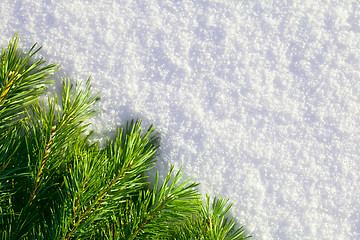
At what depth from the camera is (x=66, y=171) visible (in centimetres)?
63

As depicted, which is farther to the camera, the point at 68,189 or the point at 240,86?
the point at 240,86

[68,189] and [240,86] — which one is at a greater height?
[240,86]

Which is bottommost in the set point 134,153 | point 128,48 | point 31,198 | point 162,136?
point 31,198

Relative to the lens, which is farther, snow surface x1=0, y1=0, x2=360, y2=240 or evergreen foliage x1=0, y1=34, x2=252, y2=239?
snow surface x1=0, y1=0, x2=360, y2=240

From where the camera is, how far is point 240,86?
74cm

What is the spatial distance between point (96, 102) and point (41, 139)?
16 cm

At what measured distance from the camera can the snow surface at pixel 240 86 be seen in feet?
2.39

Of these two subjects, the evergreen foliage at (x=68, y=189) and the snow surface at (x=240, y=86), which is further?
the snow surface at (x=240, y=86)

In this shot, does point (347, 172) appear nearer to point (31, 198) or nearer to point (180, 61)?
point (180, 61)

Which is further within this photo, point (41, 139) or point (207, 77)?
point (207, 77)

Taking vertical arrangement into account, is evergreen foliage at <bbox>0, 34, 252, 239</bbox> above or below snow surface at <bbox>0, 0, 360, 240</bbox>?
below

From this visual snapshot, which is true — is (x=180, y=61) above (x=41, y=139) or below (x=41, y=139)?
above

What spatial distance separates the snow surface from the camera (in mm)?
729

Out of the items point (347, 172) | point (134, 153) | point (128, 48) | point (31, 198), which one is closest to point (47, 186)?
point (31, 198)
